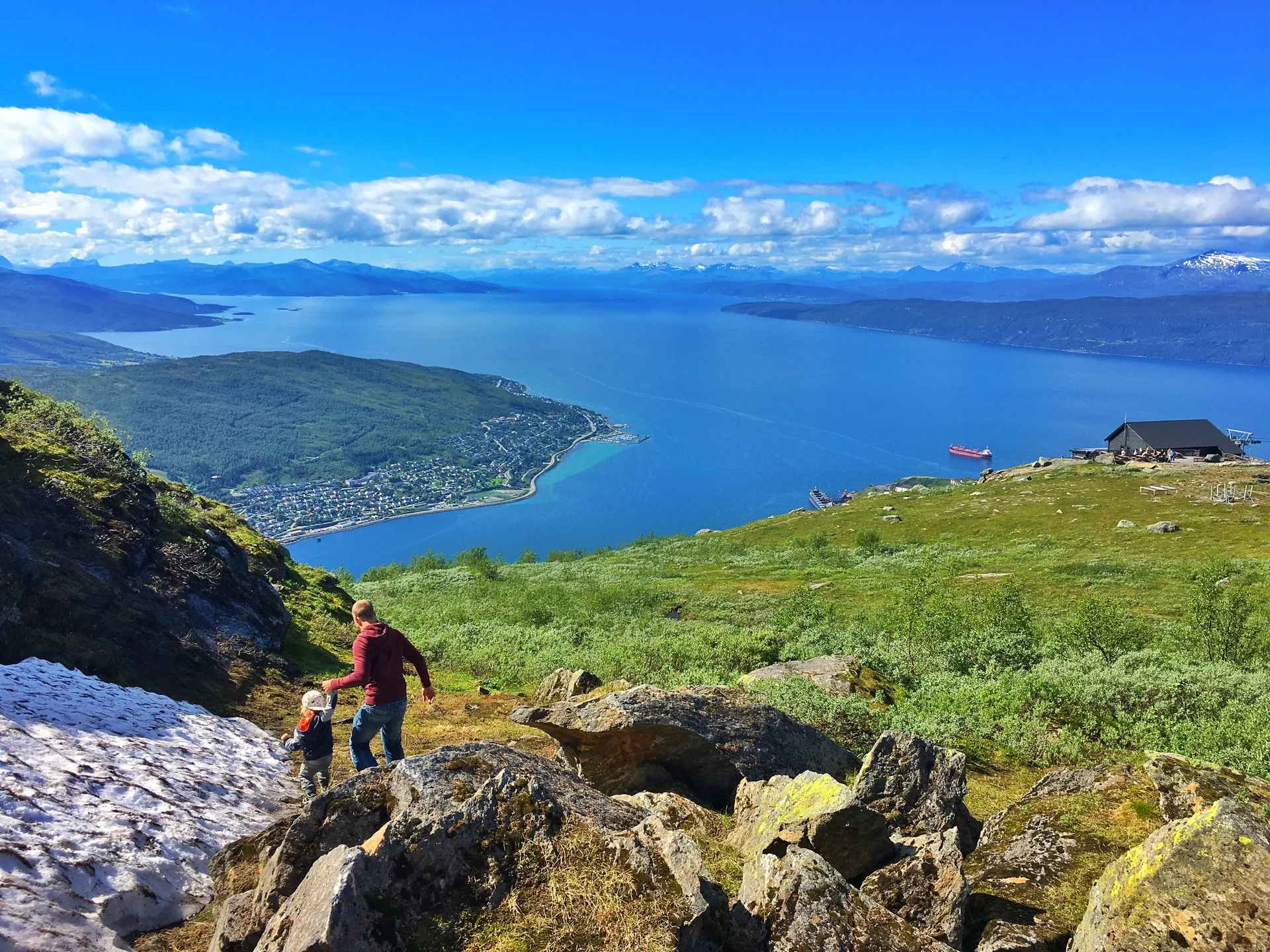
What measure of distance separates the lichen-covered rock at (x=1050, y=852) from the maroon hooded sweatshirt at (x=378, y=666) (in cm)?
763

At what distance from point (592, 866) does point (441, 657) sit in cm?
1845

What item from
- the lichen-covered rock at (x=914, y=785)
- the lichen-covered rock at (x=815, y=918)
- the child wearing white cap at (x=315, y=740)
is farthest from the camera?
the child wearing white cap at (x=315, y=740)

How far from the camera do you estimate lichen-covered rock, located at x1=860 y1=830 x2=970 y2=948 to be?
6.59 meters

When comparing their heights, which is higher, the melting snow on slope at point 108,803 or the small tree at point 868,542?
the melting snow on slope at point 108,803

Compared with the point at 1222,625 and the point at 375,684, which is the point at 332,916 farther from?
the point at 1222,625

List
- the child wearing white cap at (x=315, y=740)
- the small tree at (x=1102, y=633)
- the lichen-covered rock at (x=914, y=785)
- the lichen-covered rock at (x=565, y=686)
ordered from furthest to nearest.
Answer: the small tree at (x=1102, y=633) < the lichen-covered rock at (x=565, y=686) < the child wearing white cap at (x=315, y=740) < the lichen-covered rock at (x=914, y=785)

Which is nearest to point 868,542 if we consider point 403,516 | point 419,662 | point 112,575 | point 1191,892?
point 112,575

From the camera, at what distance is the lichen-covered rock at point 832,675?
17.4 metres

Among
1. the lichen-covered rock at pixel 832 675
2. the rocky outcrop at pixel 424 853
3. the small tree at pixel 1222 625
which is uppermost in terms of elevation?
the rocky outcrop at pixel 424 853

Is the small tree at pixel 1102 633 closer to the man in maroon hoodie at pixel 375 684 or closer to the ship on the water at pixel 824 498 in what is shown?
the man in maroon hoodie at pixel 375 684

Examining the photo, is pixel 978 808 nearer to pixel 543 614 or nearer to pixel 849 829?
pixel 849 829

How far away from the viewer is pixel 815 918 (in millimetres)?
5930

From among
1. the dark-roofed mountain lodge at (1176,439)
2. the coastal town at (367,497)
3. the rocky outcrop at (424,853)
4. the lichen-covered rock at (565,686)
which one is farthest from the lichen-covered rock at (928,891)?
the coastal town at (367,497)

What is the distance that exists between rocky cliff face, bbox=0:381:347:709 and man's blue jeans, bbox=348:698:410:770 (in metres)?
5.55
